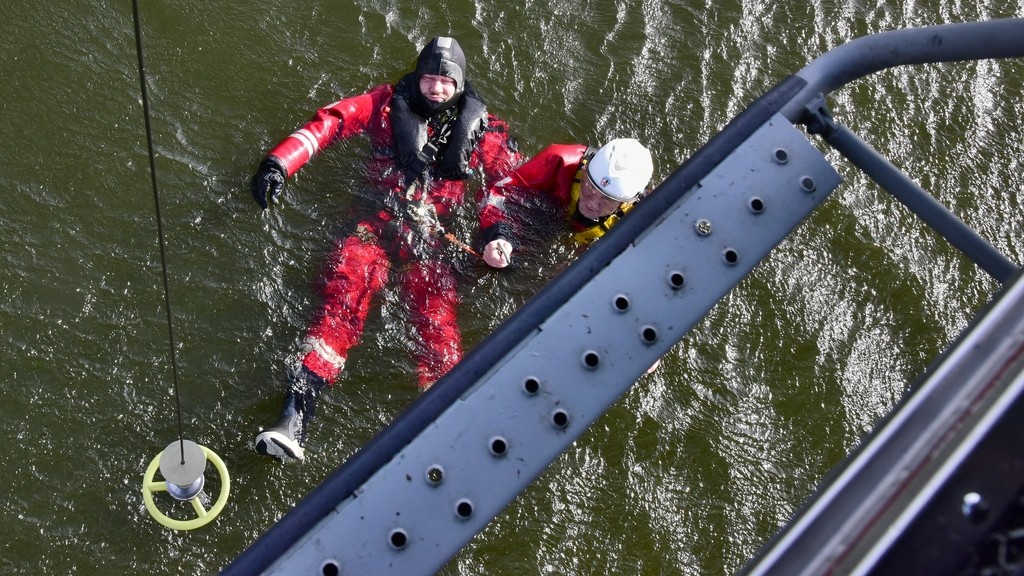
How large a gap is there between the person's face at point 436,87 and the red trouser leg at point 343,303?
0.83 meters

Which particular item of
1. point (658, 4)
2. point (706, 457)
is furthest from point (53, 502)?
point (658, 4)

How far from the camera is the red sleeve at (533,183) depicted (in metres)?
4.61

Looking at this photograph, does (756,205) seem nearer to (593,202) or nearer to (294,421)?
(593,202)

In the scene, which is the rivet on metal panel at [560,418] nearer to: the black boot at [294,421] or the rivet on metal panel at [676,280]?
the rivet on metal panel at [676,280]

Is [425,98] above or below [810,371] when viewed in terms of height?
below

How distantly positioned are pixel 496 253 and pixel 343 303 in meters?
0.83

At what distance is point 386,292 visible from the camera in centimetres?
473

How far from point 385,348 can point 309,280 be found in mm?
556

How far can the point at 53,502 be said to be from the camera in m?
4.15

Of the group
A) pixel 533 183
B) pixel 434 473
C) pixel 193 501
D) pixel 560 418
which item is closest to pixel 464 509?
pixel 434 473

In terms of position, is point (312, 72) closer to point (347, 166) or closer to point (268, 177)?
point (347, 166)

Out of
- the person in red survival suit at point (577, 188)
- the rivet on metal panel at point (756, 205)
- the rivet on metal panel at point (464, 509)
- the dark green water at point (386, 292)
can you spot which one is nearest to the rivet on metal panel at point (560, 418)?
the rivet on metal panel at point (464, 509)

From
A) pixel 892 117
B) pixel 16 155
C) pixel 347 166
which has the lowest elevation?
pixel 16 155

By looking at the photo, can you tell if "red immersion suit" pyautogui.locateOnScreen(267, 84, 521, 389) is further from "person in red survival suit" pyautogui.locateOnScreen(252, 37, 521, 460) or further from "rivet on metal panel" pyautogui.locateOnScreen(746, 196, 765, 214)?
"rivet on metal panel" pyautogui.locateOnScreen(746, 196, 765, 214)
